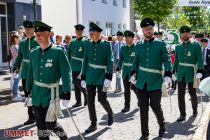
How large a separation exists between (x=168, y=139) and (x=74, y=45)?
3.97 meters

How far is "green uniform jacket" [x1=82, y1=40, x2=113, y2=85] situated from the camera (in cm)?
794

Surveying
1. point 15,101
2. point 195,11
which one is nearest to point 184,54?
point 15,101

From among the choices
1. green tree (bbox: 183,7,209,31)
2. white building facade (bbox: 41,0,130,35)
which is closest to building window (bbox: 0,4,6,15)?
white building facade (bbox: 41,0,130,35)

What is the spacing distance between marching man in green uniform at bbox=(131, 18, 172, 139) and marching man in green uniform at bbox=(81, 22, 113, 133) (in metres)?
0.79

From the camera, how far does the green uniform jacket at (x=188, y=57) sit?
8688 millimetres

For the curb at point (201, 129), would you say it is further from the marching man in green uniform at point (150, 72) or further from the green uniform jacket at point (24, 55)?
the green uniform jacket at point (24, 55)

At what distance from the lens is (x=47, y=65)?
19.4 feet

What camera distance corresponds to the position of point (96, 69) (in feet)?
26.4

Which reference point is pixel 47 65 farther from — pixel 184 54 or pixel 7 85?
pixel 7 85

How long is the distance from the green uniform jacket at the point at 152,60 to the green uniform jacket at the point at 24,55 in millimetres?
2240

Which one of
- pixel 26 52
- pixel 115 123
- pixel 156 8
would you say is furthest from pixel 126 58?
pixel 156 8

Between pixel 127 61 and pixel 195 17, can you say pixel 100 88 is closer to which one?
pixel 127 61

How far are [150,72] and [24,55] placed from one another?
105 inches

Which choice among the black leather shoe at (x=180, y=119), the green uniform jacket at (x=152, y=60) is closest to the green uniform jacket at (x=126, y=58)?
the black leather shoe at (x=180, y=119)
